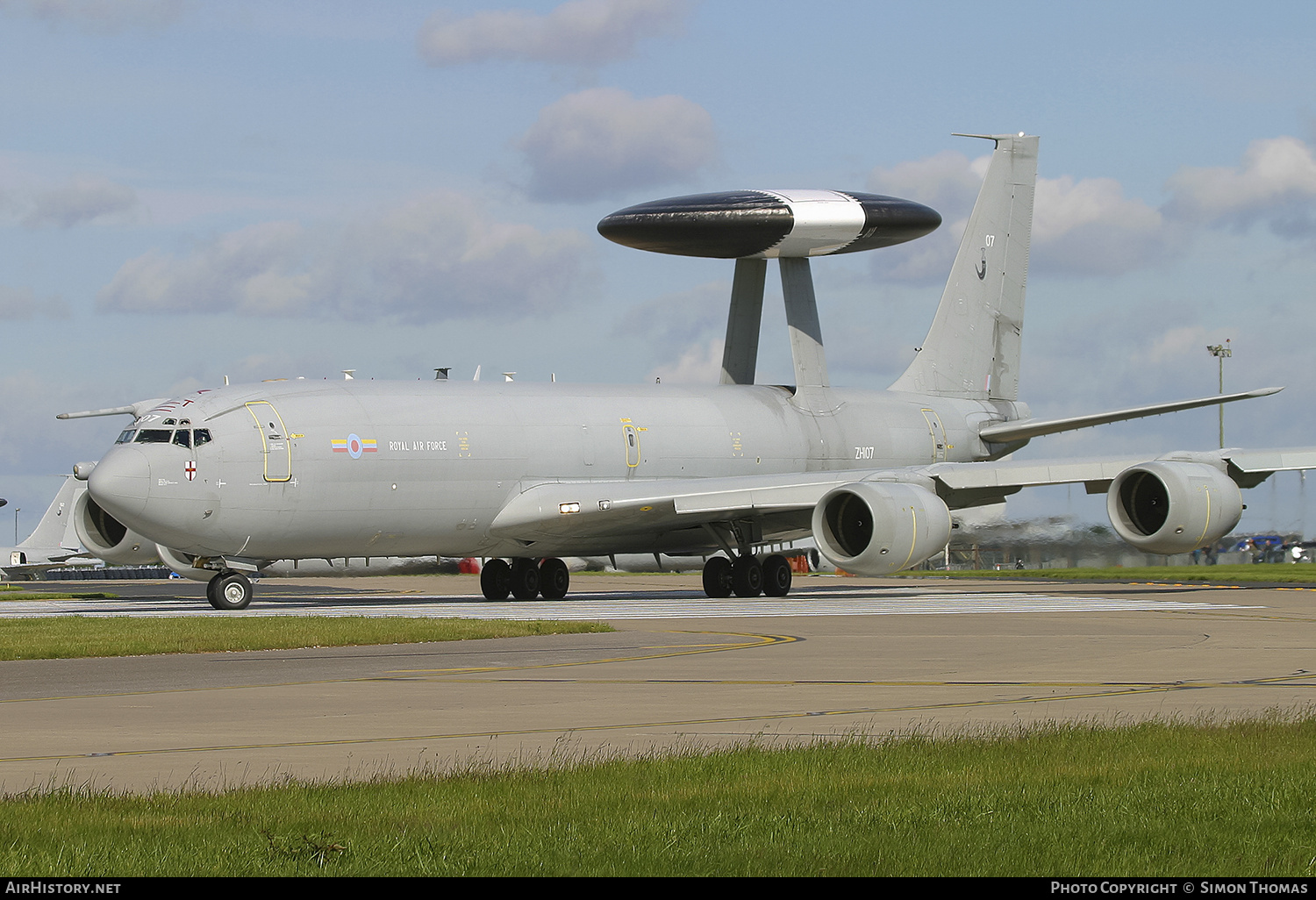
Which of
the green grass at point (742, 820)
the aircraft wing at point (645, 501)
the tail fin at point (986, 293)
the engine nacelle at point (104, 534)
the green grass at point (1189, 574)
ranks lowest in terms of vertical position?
the green grass at point (1189, 574)

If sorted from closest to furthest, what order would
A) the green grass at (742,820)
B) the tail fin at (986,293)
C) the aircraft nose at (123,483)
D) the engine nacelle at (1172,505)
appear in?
the green grass at (742,820), the aircraft nose at (123,483), the engine nacelle at (1172,505), the tail fin at (986,293)

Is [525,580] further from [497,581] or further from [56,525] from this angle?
[56,525]

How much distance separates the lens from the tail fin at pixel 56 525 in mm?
74500

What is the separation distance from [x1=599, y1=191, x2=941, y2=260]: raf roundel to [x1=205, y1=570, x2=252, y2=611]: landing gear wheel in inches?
553

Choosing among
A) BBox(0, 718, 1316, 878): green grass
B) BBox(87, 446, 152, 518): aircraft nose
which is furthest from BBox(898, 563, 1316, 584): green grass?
BBox(0, 718, 1316, 878): green grass

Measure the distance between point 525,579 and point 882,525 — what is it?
9.71 metres

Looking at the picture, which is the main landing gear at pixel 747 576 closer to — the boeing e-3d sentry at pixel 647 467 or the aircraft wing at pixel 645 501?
the boeing e-3d sentry at pixel 647 467

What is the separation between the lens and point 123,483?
2953 cm

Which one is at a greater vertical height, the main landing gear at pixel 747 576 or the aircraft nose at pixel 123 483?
the aircraft nose at pixel 123 483

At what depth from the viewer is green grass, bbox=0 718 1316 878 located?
22.2 feet

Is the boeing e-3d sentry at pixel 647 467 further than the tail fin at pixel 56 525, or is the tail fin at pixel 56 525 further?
the tail fin at pixel 56 525

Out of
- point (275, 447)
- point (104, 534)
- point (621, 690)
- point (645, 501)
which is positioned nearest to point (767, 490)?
point (645, 501)

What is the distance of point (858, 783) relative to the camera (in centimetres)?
883

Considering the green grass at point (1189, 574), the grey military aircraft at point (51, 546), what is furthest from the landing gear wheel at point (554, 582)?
the grey military aircraft at point (51, 546)
